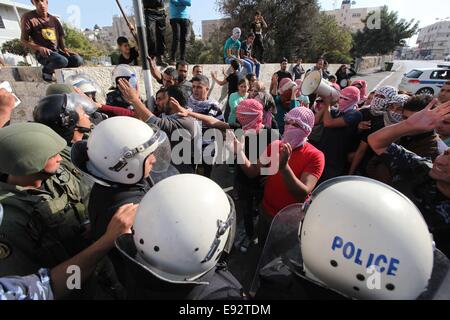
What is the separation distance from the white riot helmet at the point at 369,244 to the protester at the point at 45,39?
5.19m

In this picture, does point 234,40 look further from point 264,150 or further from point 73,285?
point 73,285

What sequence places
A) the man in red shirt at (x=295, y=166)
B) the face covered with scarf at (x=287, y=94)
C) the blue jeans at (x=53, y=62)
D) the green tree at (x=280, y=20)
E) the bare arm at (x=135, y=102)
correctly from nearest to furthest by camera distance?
the man in red shirt at (x=295, y=166) < the bare arm at (x=135, y=102) < the blue jeans at (x=53, y=62) < the face covered with scarf at (x=287, y=94) < the green tree at (x=280, y=20)

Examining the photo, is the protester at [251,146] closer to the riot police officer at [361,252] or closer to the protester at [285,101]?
the riot police officer at [361,252]

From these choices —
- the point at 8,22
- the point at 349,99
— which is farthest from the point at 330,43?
the point at 8,22

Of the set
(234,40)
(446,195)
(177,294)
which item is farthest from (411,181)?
(234,40)

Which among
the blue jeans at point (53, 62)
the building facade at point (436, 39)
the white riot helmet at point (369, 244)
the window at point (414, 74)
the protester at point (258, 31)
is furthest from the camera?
the building facade at point (436, 39)

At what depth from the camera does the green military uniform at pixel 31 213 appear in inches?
53.0

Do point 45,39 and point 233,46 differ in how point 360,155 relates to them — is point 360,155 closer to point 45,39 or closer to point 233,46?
point 45,39

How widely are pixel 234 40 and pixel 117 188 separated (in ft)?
25.4

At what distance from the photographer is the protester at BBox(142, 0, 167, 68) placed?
214 inches

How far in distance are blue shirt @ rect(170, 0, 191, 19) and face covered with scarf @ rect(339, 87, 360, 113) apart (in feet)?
14.4

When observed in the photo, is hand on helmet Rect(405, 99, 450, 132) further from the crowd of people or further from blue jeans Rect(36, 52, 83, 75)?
blue jeans Rect(36, 52, 83, 75)

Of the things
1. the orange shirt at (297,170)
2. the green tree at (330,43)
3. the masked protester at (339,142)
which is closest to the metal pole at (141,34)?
the orange shirt at (297,170)

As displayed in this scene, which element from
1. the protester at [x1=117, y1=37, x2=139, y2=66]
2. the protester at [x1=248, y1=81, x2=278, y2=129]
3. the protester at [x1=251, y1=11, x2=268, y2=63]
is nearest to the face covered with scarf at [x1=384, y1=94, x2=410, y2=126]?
the protester at [x1=248, y1=81, x2=278, y2=129]
